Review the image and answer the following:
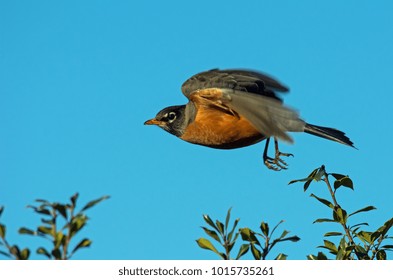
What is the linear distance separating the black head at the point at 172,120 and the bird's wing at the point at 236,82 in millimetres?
566

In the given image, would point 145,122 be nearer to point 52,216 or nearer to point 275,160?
point 275,160

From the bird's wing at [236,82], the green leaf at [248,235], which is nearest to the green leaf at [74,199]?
the green leaf at [248,235]

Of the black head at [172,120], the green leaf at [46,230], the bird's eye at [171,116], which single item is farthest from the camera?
the bird's eye at [171,116]

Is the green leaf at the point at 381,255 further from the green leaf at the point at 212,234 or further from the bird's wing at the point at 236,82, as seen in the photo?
the bird's wing at the point at 236,82

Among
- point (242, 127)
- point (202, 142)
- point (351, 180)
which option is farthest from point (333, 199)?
point (202, 142)

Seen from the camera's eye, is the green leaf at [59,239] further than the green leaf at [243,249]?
No

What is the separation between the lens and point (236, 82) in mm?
6621

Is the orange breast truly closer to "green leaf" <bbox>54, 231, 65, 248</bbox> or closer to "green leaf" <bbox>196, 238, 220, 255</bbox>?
"green leaf" <bbox>196, 238, 220, 255</bbox>

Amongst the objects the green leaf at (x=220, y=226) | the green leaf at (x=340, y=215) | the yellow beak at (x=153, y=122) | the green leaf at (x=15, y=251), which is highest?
the yellow beak at (x=153, y=122)

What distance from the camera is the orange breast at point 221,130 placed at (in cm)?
689

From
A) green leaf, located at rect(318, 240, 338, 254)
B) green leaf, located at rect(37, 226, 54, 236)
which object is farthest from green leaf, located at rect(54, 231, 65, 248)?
green leaf, located at rect(318, 240, 338, 254)

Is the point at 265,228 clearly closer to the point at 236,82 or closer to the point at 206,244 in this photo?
the point at 206,244

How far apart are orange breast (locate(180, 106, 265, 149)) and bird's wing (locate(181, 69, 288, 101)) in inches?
12.3

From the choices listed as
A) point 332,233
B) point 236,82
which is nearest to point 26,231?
point 332,233
